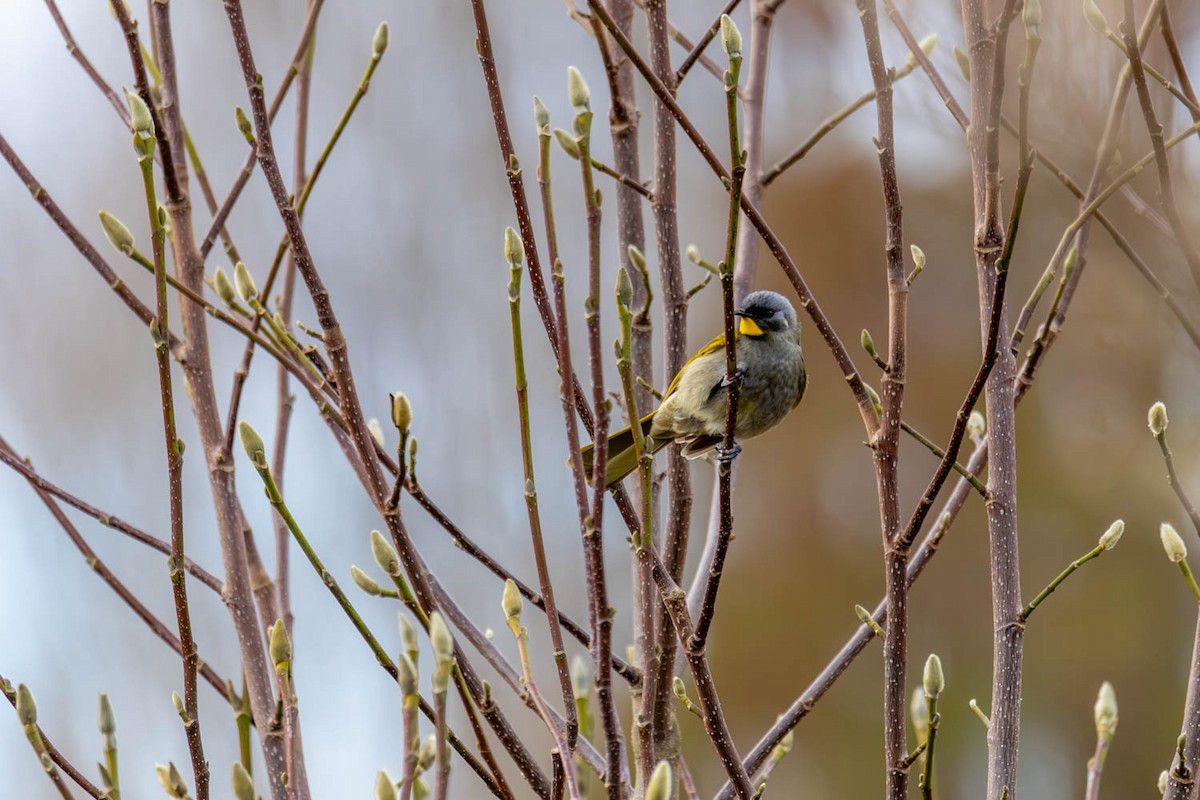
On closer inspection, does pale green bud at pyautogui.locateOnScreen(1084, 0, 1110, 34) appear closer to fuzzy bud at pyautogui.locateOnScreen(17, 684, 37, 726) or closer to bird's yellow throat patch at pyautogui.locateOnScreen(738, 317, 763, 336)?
bird's yellow throat patch at pyautogui.locateOnScreen(738, 317, 763, 336)

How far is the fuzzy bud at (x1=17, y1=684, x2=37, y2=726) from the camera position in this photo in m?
1.50

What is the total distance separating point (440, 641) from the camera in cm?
117

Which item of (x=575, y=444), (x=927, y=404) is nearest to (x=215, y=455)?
(x=575, y=444)

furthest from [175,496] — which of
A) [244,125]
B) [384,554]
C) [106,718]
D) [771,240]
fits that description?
[771,240]

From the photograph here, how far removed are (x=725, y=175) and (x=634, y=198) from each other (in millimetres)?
1028

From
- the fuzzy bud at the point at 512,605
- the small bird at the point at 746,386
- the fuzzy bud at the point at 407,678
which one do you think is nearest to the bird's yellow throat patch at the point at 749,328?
the small bird at the point at 746,386

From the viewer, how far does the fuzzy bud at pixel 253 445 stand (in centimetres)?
152

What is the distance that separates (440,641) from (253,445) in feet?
1.78

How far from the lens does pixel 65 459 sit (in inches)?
395

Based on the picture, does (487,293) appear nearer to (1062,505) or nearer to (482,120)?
(482,120)

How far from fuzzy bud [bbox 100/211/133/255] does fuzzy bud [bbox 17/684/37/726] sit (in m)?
0.71

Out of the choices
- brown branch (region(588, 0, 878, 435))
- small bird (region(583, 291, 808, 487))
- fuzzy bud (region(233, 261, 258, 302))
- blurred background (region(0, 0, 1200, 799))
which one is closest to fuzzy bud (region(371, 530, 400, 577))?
fuzzy bud (region(233, 261, 258, 302))

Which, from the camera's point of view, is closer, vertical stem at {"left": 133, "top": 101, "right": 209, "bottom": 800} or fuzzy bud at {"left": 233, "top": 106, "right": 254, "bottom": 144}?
vertical stem at {"left": 133, "top": 101, "right": 209, "bottom": 800}

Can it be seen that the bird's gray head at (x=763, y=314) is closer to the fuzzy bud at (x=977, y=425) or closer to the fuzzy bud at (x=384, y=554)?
the fuzzy bud at (x=977, y=425)
